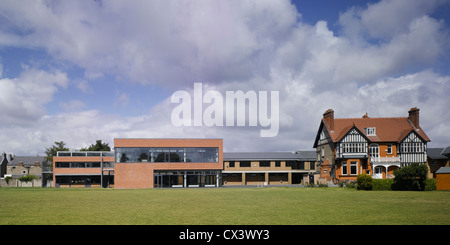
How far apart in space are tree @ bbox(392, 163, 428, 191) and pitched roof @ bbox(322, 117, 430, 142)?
624 inches

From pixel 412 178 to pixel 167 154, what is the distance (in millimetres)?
31631

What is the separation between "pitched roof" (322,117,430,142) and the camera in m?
55.2

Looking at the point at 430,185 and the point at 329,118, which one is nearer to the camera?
the point at 430,185

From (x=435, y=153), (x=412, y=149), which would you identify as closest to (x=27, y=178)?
(x=412, y=149)

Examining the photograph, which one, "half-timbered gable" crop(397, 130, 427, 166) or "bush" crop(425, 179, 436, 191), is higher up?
"half-timbered gable" crop(397, 130, 427, 166)

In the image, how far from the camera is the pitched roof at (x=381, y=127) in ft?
181

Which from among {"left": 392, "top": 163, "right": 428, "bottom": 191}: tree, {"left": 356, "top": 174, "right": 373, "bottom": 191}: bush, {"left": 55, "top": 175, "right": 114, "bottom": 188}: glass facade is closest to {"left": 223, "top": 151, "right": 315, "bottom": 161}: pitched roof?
{"left": 55, "top": 175, "right": 114, "bottom": 188}: glass facade

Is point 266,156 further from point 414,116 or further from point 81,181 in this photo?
point 81,181

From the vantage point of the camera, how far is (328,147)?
58.1 m

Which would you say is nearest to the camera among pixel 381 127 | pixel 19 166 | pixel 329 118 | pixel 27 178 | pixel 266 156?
pixel 381 127

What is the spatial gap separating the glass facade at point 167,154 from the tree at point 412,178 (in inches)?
1001

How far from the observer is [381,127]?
57312 mm

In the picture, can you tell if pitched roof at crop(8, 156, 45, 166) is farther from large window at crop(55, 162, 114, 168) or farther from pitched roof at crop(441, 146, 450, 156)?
pitched roof at crop(441, 146, 450, 156)
